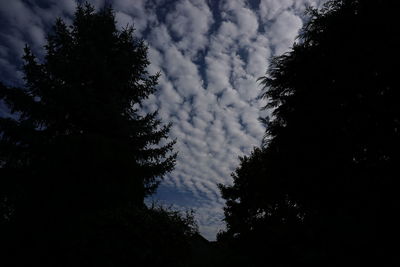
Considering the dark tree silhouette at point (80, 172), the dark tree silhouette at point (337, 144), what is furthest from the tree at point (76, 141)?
the dark tree silhouette at point (337, 144)

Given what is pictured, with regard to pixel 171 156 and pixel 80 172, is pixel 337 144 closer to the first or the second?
pixel 171 156

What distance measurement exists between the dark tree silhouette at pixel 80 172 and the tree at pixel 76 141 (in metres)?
0.02

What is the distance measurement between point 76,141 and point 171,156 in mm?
5710

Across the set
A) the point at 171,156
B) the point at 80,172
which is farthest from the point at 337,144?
the point at 80,172

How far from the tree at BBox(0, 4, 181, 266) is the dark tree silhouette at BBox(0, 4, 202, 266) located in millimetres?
25

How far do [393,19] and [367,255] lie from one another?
7.06 m

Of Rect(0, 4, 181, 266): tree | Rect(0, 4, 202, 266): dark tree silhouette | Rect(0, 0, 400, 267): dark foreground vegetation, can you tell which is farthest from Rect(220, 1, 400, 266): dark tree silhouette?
Rect(0, 4, 181, 266): tree

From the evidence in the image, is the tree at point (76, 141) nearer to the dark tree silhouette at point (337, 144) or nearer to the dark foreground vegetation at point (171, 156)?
the dark foreground vegetation at point (171, 156)

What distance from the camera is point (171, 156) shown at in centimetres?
1138

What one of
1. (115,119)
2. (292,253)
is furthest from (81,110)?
(292,253)

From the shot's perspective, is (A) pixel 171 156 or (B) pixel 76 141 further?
(A) pixel 171 156

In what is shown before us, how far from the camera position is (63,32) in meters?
11.4

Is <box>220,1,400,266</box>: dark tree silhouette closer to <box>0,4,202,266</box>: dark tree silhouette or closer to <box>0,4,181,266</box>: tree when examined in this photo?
<box>0,4,202,266</box>: dark tree silhouette

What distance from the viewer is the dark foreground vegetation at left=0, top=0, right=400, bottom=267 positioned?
4.75 meters
